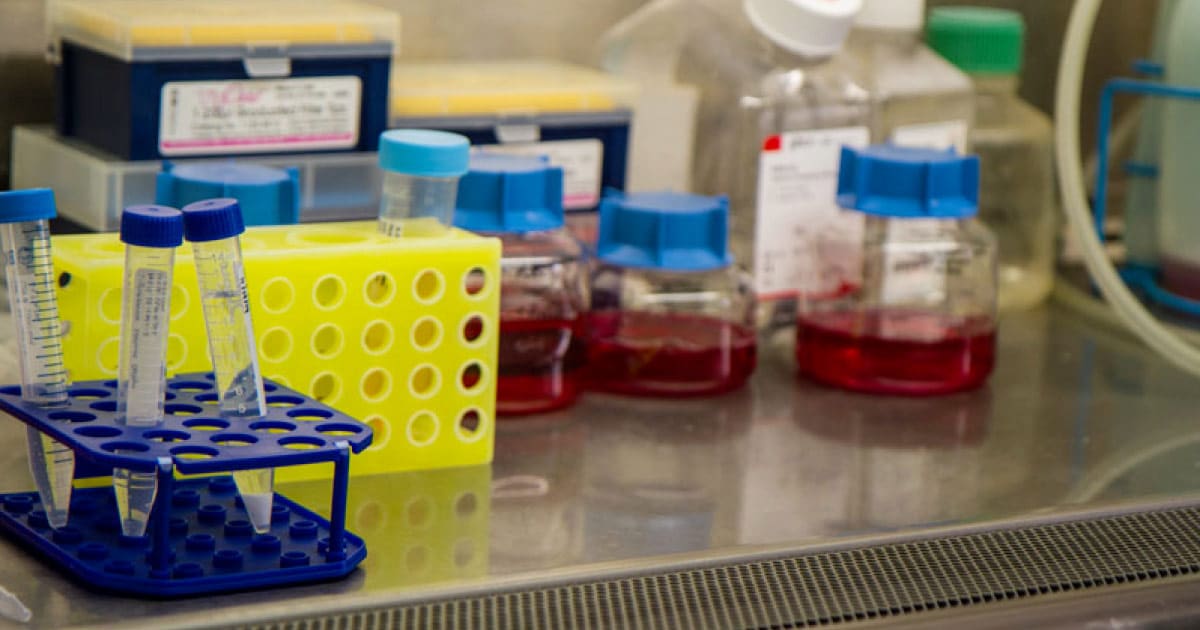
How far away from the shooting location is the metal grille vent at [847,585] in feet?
3.16

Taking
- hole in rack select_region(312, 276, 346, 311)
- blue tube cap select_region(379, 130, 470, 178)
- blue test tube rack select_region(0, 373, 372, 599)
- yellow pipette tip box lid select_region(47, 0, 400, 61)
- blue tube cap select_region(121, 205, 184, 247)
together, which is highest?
yellow pipette tip box lid select_region(47, 0, 400, 61)

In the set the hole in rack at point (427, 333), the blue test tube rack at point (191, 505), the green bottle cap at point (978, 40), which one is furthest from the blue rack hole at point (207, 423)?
the green bottle cap at point (978, 40)

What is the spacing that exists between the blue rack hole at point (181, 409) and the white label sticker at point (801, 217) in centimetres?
69

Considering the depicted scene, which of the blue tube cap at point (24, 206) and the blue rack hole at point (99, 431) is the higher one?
the blue tube cap at point (24, 206)

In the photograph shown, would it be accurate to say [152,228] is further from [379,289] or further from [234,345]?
[379,289]

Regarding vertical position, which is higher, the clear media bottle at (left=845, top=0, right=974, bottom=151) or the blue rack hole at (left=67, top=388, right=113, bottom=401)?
the clear media bottle at (left=845, top=0, right=974, bottom=151)

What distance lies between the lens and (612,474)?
4.11 ft

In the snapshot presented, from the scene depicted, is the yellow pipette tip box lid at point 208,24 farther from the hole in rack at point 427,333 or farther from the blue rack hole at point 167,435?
the blue rack hole at point 167,435

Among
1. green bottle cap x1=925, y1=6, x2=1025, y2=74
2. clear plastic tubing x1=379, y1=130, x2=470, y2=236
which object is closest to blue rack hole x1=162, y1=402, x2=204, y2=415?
clear plastic tubing x1=379, y1=130, x2=470, y2=236

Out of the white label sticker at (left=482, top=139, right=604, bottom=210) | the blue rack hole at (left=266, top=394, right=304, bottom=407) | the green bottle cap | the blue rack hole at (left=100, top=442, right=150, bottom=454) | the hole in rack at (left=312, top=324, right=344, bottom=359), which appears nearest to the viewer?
the blue rack hole at (left=100, top=442, right=150, bottom=454)

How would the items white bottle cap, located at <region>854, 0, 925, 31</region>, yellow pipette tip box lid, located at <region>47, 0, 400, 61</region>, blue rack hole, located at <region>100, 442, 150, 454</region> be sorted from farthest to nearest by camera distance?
white bottle cap, located at <region>854, 0, 925, 31</region>, yellow pipette tip box lid, located at <region>47, 0, 400, 61</region>, blue rack hole, located at <region>100, 442, 150, 454</region>

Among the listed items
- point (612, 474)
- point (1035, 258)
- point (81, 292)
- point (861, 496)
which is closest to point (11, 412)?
point (81, 292)

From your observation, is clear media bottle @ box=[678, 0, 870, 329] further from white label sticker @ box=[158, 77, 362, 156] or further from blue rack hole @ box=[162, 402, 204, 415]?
blue rack hole @ box=[162, 402, 204, 415]

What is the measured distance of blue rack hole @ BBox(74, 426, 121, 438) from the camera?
0.96m
